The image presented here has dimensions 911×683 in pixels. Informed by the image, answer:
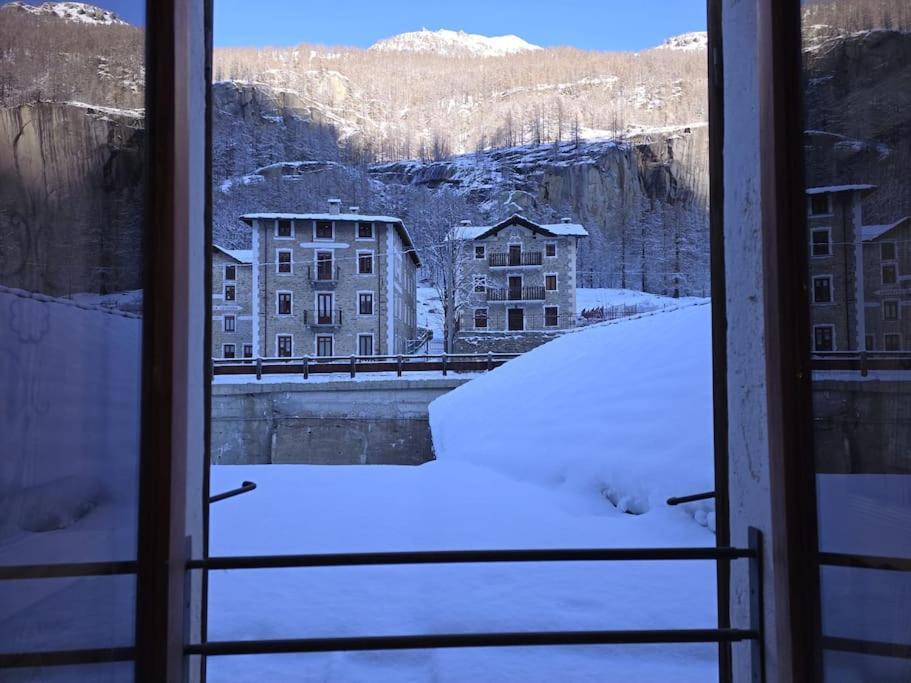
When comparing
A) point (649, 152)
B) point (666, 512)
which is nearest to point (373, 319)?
point (666, 512)

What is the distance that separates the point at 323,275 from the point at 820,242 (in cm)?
2510

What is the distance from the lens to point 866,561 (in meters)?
1.14

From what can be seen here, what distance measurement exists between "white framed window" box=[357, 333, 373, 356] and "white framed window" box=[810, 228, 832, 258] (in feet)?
80.4

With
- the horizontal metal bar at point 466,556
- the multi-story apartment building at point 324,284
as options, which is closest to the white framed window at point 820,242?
the horizontal metal bar at point 466,556

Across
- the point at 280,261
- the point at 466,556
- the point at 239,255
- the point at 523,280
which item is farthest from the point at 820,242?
the point at 239,255

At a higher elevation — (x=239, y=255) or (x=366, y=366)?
(x=239, y=255)

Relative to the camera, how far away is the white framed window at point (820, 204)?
1.32 m

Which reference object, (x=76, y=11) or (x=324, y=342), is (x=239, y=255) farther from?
(x=76, y=11)

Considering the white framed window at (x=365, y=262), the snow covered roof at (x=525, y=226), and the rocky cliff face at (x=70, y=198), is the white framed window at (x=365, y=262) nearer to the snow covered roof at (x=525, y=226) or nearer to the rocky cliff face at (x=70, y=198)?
the snow covered roof at (x=525, y=226)

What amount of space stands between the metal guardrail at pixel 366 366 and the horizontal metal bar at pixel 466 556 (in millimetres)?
15742

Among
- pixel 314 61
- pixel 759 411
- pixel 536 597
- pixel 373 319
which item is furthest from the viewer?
pixel 314 61

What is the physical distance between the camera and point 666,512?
4.27m

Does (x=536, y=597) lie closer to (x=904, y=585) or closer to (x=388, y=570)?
(x=388, y=570)

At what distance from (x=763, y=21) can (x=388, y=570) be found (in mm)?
2697
